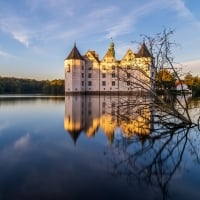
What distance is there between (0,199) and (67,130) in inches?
203

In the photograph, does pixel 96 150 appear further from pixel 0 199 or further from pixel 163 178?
pixel 0 199

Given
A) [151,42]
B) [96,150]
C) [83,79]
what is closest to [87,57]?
[83,79]

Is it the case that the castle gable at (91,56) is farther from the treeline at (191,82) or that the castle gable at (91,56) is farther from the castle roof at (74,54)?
the treeline at (191,82)

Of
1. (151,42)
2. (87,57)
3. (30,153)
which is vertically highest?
(87,57)

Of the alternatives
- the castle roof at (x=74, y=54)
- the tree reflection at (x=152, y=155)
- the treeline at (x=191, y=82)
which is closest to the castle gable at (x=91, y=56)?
the castle roof at (x=74, y=54)

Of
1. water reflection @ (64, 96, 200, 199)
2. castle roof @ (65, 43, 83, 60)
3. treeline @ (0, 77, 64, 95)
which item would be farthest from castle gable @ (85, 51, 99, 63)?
water reflection @ (64, 96, 200, 199)

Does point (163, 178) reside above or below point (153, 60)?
below

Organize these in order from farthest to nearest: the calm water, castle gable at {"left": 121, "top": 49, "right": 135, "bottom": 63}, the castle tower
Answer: the castle tower
castle gable at {"left": 121, "top": 49, "right": 135, "bottom": 63}
the calm water

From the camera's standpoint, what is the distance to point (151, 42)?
861 cm

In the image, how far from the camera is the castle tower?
145 ft

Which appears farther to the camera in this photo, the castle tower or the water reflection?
the castle tower

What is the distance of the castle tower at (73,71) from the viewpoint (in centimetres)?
4406

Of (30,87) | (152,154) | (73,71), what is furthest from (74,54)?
(30,87)

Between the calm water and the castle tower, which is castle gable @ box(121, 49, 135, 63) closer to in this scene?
the calm water
